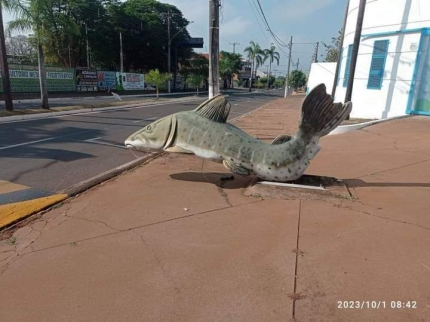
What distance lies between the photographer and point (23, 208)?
448 cm

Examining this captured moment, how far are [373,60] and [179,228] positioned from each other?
1445 centimetres

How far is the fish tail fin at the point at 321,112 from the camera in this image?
4.44m

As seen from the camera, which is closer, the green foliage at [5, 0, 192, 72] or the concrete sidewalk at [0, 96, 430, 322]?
the concrete sidewalk at [0, 96, 430, 322]

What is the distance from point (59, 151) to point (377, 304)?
8116 mm

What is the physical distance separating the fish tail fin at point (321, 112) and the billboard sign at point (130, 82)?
36048 millimetres

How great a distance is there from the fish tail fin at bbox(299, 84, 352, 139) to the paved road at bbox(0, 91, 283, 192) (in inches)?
167

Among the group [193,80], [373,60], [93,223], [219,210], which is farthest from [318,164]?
[193,80]

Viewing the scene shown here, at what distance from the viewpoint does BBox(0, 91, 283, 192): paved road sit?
6254 millimetres

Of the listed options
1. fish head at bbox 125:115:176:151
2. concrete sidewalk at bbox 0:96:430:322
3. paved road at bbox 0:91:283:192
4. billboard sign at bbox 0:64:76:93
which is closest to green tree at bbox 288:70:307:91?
billboard sign at bbox 0:64:76:93

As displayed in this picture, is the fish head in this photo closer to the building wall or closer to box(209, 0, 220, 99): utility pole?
box(209, 0, 220, 99): utility pole

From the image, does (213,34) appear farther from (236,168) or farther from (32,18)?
(32,18)

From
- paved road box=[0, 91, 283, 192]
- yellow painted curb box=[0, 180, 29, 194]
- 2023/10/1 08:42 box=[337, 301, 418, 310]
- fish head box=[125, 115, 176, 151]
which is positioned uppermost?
fish head box=[125, 115, 176, 151]

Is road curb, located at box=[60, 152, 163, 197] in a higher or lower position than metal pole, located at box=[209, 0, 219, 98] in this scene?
lower

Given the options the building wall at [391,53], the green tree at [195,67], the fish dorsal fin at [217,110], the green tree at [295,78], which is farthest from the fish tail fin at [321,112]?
the green tree at [295,78]
